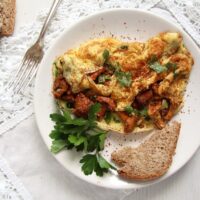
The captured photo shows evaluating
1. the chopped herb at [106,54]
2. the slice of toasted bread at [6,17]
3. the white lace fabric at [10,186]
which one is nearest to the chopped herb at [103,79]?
the chopped herb at [106,54]

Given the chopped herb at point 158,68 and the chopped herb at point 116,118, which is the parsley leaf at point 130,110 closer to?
the chopped herb at point 116,118

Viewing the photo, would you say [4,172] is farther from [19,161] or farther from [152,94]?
[152,94]

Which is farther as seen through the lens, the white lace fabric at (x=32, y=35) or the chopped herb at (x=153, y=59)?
the white lace fabric at (x=32, y=35)

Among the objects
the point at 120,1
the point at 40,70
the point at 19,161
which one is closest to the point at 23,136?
the point at 19,161

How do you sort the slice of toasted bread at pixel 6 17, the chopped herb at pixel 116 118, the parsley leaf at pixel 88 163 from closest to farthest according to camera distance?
the parsley leaf at pixel 88 163
the chopped herb at pixel 116 118
the slice of toasted bread at pixel 6 17

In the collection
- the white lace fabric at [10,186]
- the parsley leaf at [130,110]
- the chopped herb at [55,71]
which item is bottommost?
the white lace fabric at [10,186]

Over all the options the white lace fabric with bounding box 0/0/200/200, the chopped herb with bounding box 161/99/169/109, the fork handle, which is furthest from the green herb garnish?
the fork handle

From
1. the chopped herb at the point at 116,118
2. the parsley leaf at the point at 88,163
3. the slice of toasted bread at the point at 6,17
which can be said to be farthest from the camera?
the slice of toasted bread at the point at 6,17

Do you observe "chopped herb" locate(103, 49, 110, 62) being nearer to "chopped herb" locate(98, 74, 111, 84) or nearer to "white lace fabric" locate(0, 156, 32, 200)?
"chopped herb" locate(98, 74, 111, 84)
